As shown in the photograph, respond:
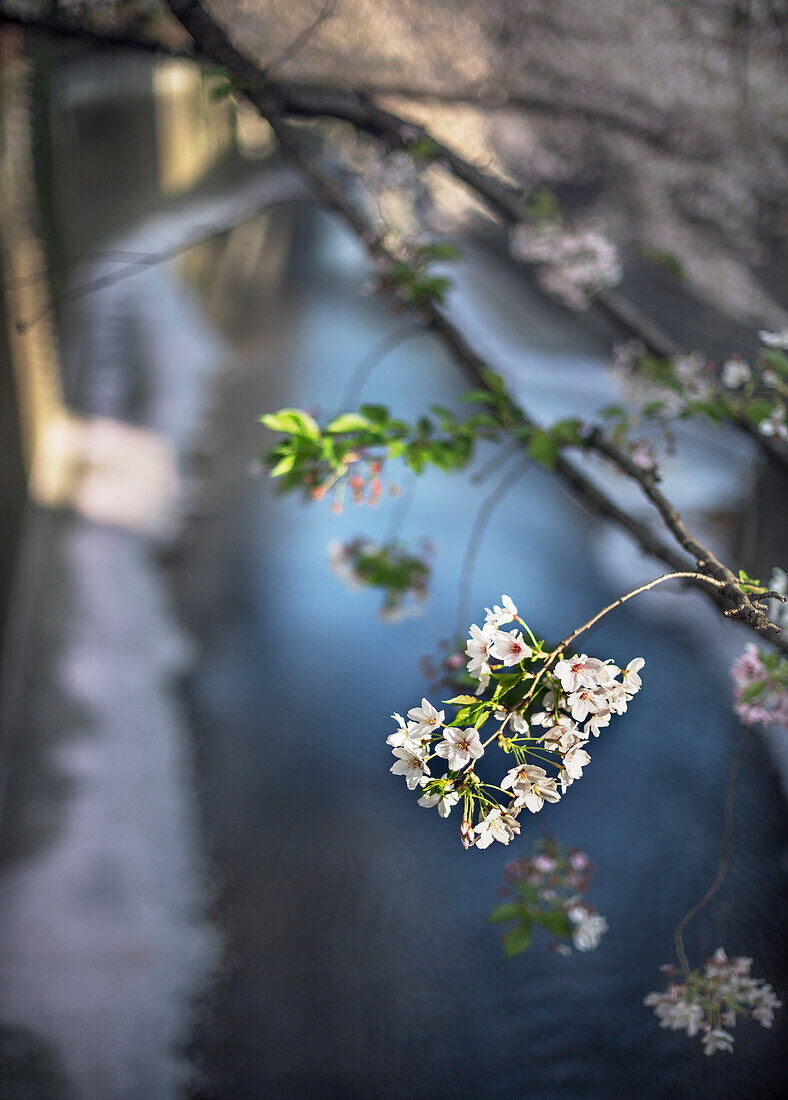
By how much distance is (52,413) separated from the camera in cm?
267

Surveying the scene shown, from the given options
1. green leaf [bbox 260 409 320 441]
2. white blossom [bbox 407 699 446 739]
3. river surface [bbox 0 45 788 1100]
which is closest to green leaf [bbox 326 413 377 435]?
green leaf [bbox 260 409 320 441]

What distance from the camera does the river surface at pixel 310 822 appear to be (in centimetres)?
113

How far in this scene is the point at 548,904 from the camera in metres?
1.03

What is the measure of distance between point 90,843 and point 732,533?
1.73 metres

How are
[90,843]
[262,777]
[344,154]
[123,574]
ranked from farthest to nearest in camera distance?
[344,154] < [123,574] < [262,777] < [90,843]

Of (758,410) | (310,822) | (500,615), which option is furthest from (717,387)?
(310,822)

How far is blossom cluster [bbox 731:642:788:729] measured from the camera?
2.57 ft

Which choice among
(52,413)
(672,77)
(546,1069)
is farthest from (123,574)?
(672,77)

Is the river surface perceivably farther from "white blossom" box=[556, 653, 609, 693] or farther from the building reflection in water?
"white blossom" box=[556, 653, 609, 693]

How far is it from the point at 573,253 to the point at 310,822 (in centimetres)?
118

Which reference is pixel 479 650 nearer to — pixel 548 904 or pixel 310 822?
pixel 548 904

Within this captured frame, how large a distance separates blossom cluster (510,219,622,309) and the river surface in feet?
2.91

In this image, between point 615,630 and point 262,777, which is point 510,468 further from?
point 262,777

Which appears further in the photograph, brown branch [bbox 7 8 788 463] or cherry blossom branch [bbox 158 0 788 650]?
brown branch [bbox 7 8 788 463]
